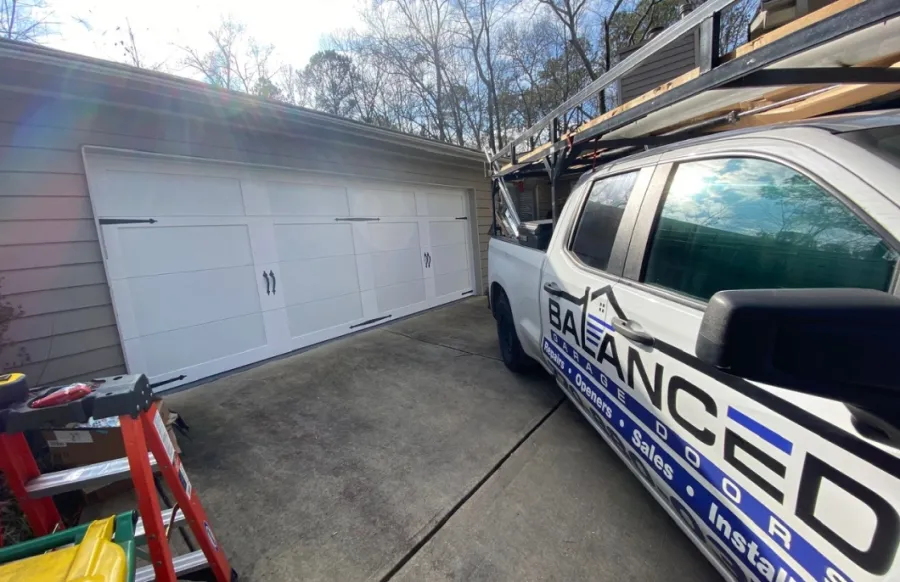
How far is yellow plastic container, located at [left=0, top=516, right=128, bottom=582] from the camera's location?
0.99 meters

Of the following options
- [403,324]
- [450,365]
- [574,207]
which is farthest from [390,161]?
[574,207]

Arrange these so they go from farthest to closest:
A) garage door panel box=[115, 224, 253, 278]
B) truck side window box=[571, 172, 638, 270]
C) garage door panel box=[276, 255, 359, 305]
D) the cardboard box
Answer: garage door panel box=[276, 255, 359, 305], garage door panel box=[115, 224, 253, 278], the cardboard box, truck side window box=[571, 172, 638, 270]

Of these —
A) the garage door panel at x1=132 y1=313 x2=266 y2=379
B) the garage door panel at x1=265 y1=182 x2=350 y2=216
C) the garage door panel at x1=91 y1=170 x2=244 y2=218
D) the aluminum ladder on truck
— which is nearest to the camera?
the aluminum ladder on truck

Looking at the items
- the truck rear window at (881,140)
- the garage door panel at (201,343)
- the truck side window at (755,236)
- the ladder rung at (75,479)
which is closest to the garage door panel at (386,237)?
the garage door panel at (201,343)

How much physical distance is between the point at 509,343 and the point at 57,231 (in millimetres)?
4135

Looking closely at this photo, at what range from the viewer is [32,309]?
317 centimetres

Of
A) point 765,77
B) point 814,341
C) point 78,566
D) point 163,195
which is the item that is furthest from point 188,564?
point 163,195

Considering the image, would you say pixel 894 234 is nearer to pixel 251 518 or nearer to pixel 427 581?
pixel 427 581

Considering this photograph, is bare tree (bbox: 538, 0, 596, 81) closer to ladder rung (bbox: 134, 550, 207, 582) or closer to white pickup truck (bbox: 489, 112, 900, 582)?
white pickup truck (bbox: 489, 112, 900, 582)

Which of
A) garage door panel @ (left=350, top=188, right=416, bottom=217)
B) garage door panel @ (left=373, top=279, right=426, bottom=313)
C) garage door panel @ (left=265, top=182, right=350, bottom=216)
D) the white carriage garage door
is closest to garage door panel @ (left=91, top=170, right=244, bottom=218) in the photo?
the white carriage garage door

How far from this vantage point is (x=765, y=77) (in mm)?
1416

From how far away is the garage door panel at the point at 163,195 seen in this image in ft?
11.7

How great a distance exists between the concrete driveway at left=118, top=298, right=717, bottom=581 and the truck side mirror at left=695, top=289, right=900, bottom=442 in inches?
59.2

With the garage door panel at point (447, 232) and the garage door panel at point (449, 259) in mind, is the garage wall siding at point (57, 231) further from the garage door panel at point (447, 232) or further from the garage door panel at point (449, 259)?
the garage door panel at point (449, 259)
